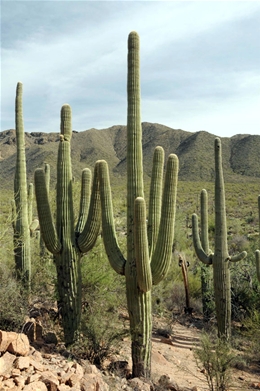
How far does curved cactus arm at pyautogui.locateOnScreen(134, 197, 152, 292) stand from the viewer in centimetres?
665

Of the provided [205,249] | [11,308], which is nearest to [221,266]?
[205,249]

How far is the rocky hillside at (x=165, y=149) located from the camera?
5634 cm

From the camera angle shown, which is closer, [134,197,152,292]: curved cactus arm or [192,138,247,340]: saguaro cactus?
[134,197,152,292]: curved cactus arm

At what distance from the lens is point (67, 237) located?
770 cm

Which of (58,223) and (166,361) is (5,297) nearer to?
(58,223)

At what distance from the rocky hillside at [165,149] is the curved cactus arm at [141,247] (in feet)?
141

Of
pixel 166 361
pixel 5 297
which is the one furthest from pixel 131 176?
pixel 166 361

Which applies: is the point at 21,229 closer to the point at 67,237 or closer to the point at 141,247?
the point at 67,237

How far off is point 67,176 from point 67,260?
174 cm

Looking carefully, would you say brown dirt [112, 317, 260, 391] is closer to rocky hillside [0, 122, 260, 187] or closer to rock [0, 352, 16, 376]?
rock [0, 352, 16, 376]

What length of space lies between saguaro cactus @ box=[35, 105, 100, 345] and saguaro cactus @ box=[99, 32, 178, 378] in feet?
1.47

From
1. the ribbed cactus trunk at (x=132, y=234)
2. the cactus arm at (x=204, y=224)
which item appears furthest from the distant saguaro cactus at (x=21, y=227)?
the cactus arm at (x=204, y=224)

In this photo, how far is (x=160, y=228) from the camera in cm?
707

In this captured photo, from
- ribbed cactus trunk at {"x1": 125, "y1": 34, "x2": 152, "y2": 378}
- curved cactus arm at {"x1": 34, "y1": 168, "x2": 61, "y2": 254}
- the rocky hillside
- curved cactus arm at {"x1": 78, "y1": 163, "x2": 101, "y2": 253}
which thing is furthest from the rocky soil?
the rocky hillside
